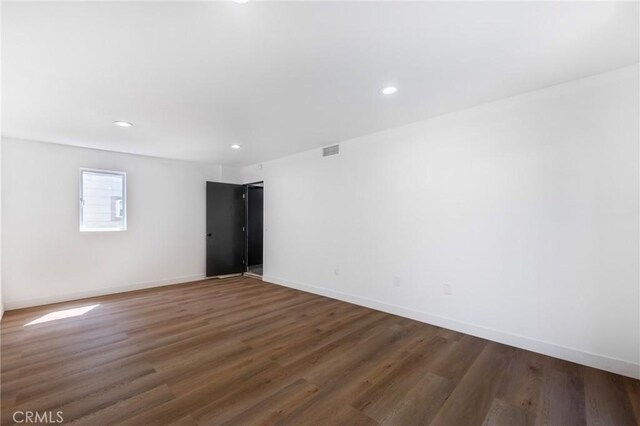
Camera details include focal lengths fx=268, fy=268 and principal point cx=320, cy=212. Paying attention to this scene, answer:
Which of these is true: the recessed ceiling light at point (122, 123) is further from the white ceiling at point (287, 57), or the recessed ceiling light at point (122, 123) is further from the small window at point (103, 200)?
the small window at point (103, 200)

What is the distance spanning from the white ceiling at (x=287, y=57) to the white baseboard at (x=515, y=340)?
8.13 ft

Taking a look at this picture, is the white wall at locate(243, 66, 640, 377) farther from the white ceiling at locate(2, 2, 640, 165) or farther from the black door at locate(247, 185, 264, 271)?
the black door at locate(247, 185, 264, 271)

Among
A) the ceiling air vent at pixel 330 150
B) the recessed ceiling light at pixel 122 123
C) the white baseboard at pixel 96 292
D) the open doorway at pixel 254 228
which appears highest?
the recessed ceiling light at pixel 122 123

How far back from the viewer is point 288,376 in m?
2.24

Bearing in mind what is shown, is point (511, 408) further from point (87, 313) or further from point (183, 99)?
point (87, 313)

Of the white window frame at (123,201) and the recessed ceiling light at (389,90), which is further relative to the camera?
the white window frame at (123,201)

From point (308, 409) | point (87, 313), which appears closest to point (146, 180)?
point (87, 313)

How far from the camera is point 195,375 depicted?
88.4 inches

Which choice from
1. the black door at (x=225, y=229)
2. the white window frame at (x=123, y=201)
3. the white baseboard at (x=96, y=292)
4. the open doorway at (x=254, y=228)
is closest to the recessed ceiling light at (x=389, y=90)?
the black door at (x=225, y=229)

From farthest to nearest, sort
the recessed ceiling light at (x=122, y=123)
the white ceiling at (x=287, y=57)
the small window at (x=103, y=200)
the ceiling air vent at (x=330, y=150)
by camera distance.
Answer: the small window at (x=103, y=200) → the ceiling air vent at (x=330, y=150) → the recessed ceiling light at (x=122, y=123) → the white ceiling at (x=287, y=57)

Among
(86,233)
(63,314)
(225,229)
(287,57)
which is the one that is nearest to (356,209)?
(287,57)

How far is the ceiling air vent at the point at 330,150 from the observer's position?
4.48 m

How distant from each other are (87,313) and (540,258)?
5.62 meters

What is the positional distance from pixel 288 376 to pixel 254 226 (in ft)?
18.4
